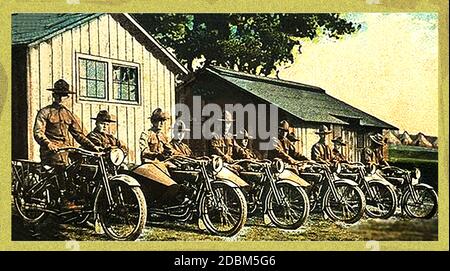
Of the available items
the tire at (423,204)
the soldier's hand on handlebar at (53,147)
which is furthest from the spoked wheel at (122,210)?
the tire at (423,204)

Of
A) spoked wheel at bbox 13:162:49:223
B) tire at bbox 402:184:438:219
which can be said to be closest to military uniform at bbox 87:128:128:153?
spoked wheel at bbox 13:162:49:223

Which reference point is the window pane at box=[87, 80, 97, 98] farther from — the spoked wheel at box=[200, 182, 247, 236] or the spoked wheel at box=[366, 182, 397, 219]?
the spoked wheel at box=[366, 182, 397, 219]

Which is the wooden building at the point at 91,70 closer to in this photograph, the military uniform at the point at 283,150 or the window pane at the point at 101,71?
the window pane at the point at 101,71

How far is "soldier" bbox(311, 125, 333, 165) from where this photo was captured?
8703 millimetres

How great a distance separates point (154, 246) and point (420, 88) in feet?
8.59

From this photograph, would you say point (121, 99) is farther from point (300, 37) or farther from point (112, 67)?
point (300, 37)

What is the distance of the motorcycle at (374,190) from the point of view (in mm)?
8680

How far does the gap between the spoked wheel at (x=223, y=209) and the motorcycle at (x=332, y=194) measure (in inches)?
23.4

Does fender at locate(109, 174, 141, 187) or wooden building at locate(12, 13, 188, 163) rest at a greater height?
wooden building at locate(12, 13, 188, 163)

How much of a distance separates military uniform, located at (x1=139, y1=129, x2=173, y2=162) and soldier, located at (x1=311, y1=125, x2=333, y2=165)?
1.23 metres

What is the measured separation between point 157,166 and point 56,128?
0.90 meters

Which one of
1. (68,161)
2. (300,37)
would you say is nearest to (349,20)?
(300,37)

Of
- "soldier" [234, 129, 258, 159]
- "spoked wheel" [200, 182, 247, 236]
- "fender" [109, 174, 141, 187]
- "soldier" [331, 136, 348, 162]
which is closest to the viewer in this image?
"fender" [109, 174, 141, 187]

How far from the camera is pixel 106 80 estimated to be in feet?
28.2
